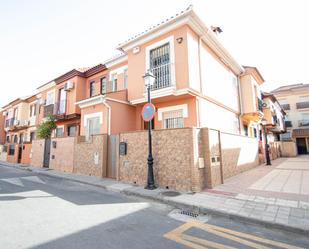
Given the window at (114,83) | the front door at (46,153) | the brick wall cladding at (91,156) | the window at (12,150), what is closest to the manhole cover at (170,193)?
the brick wall cladding at (91,156)

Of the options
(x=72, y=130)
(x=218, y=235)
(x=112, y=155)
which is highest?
(x=72, y=130)

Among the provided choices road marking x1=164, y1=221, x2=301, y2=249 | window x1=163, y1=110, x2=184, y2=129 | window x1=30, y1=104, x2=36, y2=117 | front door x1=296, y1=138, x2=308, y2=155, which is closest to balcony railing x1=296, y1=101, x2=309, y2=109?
front door x1=296, y1=138, x2=308, y2=155

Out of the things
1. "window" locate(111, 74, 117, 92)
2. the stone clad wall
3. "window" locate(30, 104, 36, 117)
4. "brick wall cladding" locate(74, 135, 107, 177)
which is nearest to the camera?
the stone clad wall

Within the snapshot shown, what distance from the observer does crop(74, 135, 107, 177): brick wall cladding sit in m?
9.54

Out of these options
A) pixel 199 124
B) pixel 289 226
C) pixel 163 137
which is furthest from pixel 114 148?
pixel 289 226

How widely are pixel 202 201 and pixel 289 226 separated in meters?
2.12

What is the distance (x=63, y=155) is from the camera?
12.3 meters

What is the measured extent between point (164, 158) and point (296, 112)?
38051 millimetres

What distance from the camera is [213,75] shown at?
1180 cm

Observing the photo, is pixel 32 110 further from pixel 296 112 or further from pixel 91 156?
pixel 296 112

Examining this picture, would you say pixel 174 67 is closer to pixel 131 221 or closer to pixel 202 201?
pixel 202 201

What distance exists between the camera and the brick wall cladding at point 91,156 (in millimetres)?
9539

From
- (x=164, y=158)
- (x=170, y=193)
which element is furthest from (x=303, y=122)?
(x=170, y=193)

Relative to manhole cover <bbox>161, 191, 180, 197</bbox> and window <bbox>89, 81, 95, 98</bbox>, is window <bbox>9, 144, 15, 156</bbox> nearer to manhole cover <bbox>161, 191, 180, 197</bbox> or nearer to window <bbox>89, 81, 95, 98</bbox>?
window <bbox>89, 81, 95, 98</bbox>
